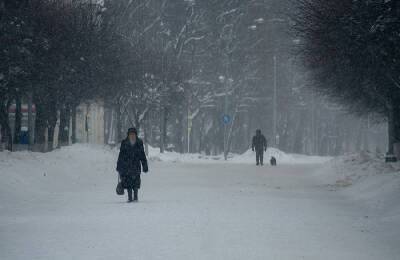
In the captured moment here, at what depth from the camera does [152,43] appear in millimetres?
60719

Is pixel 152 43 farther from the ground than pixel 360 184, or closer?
farther from the ground

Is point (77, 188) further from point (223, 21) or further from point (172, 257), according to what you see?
point (223, 21)

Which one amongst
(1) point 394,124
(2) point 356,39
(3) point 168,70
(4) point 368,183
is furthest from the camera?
(3) point 168,70

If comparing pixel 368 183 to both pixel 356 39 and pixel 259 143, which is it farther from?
pixel 259 143

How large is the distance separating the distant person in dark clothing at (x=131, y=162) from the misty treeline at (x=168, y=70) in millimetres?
7700

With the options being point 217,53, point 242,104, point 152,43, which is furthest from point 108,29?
point 242,104

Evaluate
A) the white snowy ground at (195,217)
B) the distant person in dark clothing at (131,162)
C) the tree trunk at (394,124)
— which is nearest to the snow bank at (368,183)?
the white snowy ground at (195,217)

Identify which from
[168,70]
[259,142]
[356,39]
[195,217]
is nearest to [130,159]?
[195,217]

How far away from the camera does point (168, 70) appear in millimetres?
57375

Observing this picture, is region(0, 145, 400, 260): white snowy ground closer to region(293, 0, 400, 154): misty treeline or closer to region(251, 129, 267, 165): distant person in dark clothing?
region(293, 0, 400, 154): misty treeline

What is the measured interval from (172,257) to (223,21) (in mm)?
55295

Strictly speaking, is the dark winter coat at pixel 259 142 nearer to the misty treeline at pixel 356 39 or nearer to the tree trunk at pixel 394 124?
the tree trunk at pixel 394 124

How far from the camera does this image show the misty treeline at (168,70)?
112 feet

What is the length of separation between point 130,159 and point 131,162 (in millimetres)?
71
